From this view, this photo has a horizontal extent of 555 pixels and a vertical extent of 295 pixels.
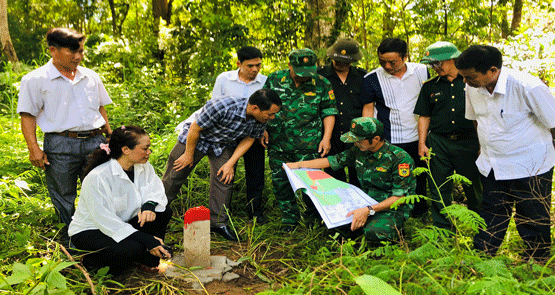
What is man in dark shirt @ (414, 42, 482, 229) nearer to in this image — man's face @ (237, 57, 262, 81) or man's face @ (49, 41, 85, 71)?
man's face @ (237, 57, 262, 81)

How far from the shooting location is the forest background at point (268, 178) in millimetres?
2498

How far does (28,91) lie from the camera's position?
350 centimetres

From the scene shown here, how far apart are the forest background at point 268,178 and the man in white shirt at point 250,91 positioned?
245 mm

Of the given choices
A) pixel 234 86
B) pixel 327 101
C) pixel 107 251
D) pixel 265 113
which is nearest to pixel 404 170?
pixel 327 101

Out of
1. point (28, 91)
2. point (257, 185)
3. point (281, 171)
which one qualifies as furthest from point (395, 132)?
point (28, 91)

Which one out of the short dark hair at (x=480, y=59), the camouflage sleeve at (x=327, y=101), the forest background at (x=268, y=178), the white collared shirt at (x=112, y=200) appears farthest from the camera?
the camouflage sleeve at (x=327, y=101)

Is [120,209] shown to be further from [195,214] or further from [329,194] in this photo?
[329,194]

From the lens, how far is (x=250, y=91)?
4.55 meters

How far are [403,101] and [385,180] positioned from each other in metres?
0.85

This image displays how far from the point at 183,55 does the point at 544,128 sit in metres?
7.77

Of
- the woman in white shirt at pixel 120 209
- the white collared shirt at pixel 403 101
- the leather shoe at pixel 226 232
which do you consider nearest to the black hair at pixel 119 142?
the woman in white shirt at pixel 120 209

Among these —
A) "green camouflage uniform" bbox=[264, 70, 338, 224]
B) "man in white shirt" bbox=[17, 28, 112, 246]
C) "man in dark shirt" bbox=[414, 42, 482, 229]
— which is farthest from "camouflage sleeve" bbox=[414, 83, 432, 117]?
"man in white shirt" bbox=[17, 28, 112, 246]

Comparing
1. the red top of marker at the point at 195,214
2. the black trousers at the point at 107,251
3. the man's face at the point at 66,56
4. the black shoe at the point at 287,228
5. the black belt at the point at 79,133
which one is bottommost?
the black shoe at the point at 287,228

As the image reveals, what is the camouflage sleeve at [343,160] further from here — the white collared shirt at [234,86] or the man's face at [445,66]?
the white collared shirt at [234,86]
